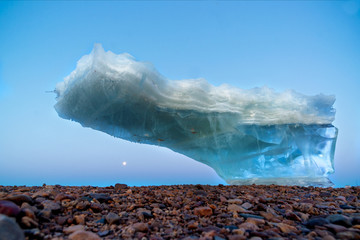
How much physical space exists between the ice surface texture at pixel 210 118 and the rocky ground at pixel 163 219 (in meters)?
4.17

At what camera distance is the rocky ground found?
240 cm

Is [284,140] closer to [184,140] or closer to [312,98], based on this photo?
[312,98]

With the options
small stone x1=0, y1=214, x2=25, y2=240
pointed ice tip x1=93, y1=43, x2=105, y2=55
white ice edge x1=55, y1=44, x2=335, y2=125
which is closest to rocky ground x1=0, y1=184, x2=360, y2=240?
small stone x1=0, y1=214, x2=25, y2=240

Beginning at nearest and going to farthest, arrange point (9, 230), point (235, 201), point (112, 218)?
point (9, 230)
point (112, 218)
point (235, 201)

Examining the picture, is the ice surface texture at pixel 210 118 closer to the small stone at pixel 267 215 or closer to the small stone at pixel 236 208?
the small stone at pixel 236 208

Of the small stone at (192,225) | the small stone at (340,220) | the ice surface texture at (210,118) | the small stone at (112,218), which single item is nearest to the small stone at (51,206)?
the small stone at (112,218)

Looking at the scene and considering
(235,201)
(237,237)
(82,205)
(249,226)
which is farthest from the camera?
(235,201)

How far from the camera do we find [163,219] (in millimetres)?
2949

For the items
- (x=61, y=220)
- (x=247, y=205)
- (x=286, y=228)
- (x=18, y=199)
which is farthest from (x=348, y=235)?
(x=18, y=199)

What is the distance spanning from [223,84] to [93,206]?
691cm

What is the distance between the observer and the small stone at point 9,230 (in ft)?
6.51

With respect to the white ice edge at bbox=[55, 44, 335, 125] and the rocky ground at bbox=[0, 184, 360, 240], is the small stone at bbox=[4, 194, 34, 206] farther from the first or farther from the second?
the white ice edge at bbox=[55, 44, 335, 125]

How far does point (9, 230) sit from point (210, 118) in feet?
23.2

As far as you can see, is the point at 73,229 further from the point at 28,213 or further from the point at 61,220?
the point at 28,213
